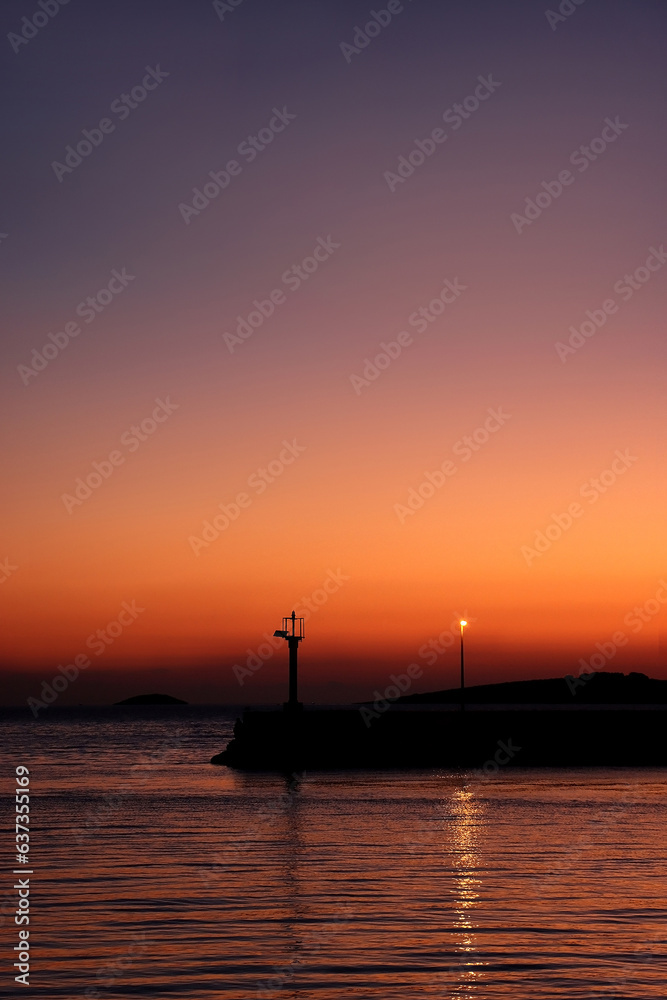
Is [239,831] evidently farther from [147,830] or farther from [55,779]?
[55,779]

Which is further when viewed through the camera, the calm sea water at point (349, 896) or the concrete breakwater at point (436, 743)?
the concrete breakwater at point (436, 743)

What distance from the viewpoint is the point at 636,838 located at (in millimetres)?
36125

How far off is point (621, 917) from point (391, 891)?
6117 millimetres

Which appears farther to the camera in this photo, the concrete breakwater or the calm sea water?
the concrete breakwater

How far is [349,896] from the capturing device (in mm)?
25906

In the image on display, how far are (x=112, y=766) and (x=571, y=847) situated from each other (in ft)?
180

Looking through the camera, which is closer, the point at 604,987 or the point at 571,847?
the point at 604,987

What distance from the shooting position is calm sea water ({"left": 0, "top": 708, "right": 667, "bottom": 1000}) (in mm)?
18391

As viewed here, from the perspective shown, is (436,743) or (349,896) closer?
(349,896)

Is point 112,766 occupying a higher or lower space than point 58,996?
lower

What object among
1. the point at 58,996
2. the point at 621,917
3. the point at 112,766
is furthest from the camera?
the point at 112,766

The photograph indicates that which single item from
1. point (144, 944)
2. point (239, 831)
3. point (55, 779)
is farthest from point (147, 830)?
point (55, 779)

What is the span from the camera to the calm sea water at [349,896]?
18.4 meters

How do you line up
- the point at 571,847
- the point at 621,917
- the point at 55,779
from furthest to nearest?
1. the point at 55,779
2. the point at 571,847
3. the point at 621,917
